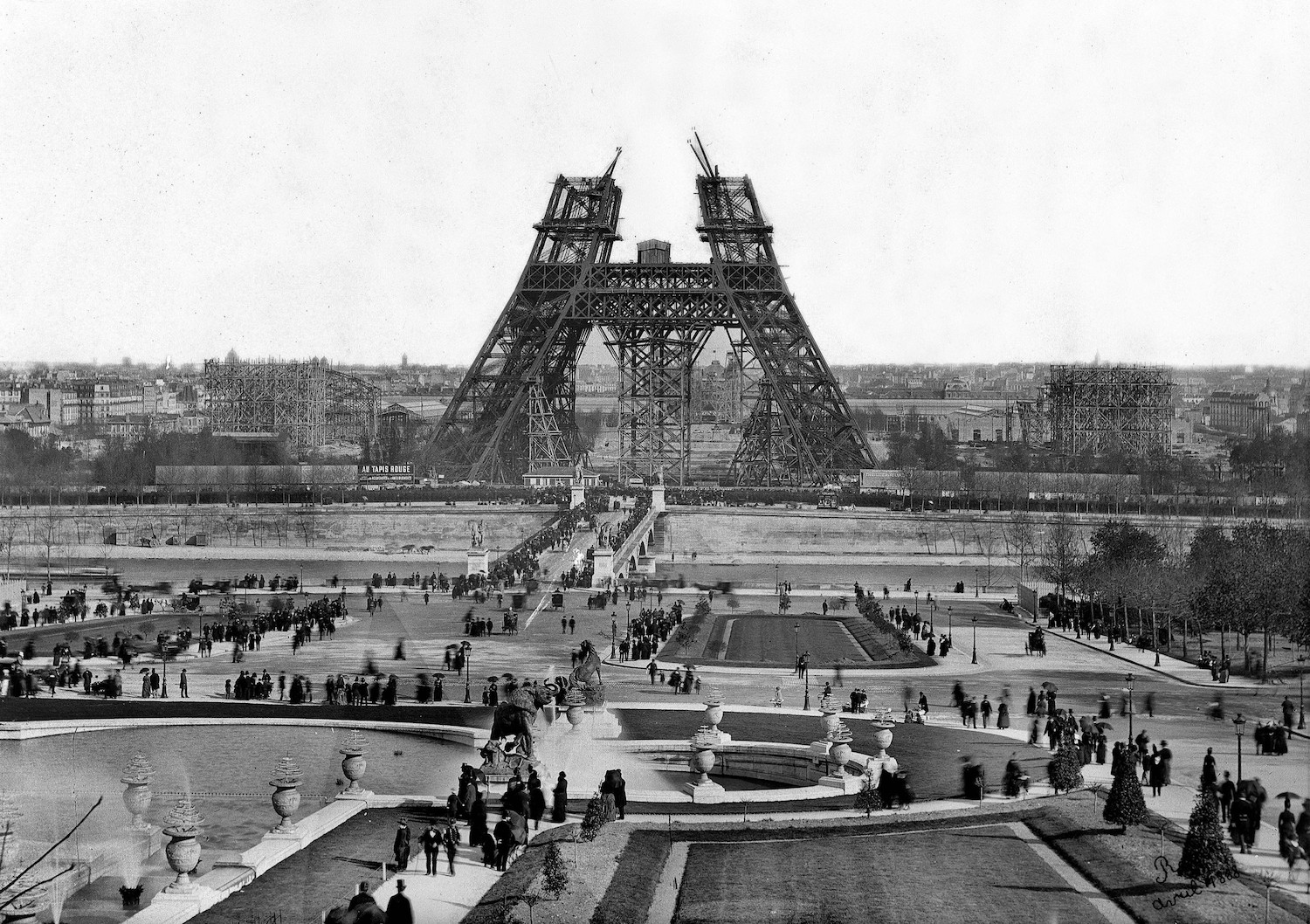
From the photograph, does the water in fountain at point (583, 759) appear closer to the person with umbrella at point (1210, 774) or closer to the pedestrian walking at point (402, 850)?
the pedestrian walking at point (402, 850)

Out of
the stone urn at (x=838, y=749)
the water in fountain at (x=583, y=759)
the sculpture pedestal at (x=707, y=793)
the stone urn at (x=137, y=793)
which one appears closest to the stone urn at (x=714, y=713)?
the water in fountain at (x=583, y=759)

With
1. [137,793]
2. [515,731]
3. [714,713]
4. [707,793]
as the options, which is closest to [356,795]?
[515,731]

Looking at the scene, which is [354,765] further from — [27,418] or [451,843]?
[27,418]

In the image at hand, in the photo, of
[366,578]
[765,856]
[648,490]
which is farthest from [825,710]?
[648,490]

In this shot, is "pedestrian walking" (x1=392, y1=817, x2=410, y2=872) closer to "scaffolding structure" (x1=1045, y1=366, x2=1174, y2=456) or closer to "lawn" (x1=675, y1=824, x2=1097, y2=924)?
"lawn" (x1=675, y1=824, x2=1097, y2=924)

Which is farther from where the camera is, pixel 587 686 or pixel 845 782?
pixel 587 686
